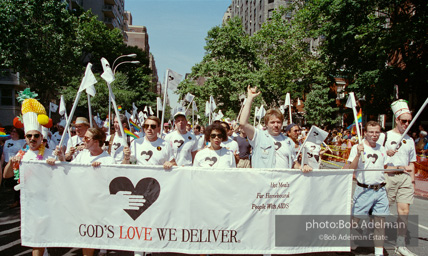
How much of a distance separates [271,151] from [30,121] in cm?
313

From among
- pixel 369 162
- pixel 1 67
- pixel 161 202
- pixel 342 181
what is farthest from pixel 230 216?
pixel 1 67

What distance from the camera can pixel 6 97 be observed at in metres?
34.4

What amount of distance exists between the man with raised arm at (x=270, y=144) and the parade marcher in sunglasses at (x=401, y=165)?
1698 millimetres

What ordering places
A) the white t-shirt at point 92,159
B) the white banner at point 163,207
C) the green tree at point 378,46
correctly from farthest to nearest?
the green tree at point 378,46 → the white t-shirt at point 92,159 → the white banner at point 163,207

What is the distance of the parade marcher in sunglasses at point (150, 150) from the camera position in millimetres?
5098

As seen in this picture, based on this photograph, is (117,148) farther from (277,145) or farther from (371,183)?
(371,183)

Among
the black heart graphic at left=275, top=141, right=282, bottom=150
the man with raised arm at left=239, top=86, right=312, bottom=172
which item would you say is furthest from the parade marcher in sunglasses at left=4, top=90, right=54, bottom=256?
the black heart graphic at left=275, top=141, right=282, bottom=150

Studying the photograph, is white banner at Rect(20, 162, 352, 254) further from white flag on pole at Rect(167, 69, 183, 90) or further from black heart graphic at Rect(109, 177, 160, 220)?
white flag on pole at Rect(167, 69, 183, 90)

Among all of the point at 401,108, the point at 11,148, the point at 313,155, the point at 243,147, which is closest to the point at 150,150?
the point at 401,108

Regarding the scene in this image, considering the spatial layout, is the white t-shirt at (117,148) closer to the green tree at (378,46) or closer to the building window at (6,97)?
the green tree at (378,46)

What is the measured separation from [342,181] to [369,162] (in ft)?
2.60

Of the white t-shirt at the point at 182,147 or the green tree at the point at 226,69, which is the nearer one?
the white t-shirt at the point at 182,147

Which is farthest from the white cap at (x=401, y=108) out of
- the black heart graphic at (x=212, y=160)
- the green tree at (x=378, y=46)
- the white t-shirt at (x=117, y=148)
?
the green tree at (x=378, y=46)

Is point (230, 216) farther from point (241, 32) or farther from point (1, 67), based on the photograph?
point (241, 32)
